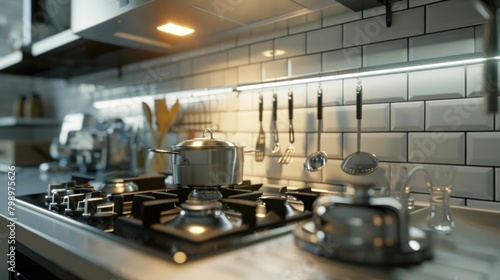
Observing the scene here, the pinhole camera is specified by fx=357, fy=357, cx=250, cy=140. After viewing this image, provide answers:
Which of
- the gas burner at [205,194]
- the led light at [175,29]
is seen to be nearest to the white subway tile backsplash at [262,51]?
the led light at [175,29]

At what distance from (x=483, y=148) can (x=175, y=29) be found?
3.04 ft

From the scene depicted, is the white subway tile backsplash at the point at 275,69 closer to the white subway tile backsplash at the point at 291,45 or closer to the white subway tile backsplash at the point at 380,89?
the white subway tile backsplash at the point at 291,45

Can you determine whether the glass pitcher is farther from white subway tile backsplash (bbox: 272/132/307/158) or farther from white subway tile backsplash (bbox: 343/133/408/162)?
white subway tile backsplash (bbox: 272/132/307/158)

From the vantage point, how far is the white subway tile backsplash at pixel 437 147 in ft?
2.66

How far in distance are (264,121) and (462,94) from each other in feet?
1.90

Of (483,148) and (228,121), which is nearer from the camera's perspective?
(483,148)

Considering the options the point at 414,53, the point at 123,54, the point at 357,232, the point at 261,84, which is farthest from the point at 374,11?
the point at 123,54

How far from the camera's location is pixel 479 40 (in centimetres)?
78

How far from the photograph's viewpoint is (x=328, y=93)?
3.37 ft

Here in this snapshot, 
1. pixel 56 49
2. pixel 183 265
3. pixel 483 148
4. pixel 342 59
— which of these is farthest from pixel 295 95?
pixel 56 49

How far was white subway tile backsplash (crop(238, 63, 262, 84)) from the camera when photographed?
1198mm

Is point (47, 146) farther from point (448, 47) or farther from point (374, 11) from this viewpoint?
point (448, 47)

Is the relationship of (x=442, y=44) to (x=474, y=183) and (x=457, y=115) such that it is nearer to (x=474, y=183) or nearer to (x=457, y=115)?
(x=457, y=115)

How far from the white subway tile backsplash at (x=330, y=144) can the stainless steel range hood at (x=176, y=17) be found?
345mm
